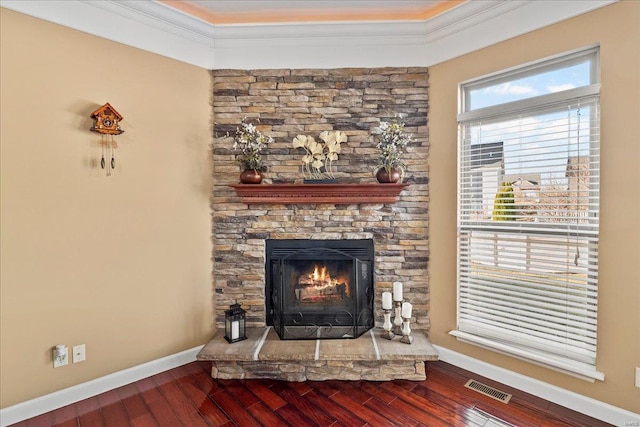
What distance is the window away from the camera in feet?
6.47

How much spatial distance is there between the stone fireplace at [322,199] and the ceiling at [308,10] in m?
0.43

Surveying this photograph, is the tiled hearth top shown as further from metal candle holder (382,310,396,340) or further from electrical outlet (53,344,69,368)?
electrical outlet (53,344,69,368)

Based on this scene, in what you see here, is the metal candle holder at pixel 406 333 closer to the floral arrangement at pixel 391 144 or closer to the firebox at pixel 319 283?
the firebox at pixel 319 283

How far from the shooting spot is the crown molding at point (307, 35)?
2.22 meters

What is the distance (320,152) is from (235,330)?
1.63 metres

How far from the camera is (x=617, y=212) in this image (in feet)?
6.11

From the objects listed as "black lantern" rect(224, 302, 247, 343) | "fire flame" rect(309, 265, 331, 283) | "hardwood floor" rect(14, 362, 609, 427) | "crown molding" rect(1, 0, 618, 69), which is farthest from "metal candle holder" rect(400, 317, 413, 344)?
"crown molding" rect(1, 0, 618, 69)

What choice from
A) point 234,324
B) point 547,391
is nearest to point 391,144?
point 234,324

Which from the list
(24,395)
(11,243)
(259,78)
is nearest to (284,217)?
(259,78)

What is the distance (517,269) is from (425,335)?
3.08 ft

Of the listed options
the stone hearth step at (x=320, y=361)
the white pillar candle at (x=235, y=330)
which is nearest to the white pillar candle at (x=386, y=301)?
the stone hearth step at (x=320, y=361)

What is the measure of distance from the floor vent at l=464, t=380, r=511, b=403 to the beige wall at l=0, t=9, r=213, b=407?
2189mm

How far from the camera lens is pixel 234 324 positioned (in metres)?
2.46

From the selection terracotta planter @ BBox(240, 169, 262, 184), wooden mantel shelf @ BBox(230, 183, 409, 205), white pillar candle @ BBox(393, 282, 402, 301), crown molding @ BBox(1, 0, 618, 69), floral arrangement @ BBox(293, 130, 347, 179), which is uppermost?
crown molding @ BBox(1, 0, 618, 69)
